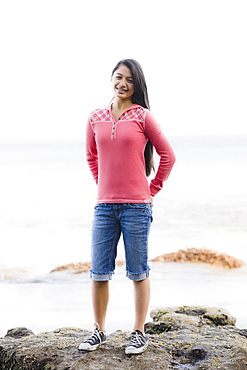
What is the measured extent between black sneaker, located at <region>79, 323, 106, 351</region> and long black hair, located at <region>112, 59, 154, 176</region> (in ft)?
2.98

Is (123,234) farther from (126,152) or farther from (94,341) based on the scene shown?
(94,341)

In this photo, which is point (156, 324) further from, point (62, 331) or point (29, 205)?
point (29, 205)

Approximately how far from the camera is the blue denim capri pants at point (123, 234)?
8.36ft

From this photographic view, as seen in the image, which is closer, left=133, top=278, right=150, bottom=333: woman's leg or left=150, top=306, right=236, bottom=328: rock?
left=133, top=278, right=150, bottom=333: woman's leg

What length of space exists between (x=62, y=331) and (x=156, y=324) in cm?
62

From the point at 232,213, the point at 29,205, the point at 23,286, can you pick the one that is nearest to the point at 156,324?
the point at 23,286

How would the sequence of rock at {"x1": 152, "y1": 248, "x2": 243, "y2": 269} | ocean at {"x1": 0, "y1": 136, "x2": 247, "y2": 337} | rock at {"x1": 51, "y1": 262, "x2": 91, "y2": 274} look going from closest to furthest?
ocean at {"x1": 0, "y1": 136, "x2": 247, "y2": 337} < rock at {"x1": 51, "y1": 262, "x2": 91, "y2": 274} < rock at {"x1": 152, "y1": 248, "x2": 243, "y2": 269}

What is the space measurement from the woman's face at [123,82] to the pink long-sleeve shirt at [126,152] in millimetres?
84

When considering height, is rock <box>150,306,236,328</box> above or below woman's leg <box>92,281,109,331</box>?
below

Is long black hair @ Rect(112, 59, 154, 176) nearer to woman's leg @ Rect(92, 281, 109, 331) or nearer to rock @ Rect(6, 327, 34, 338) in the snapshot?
woman's leg @ Rect(92, 281, 109, 331)

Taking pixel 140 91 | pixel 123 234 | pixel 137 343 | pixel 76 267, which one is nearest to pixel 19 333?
pixel 137 343

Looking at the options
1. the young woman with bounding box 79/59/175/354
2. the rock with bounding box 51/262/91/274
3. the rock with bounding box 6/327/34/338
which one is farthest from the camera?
the rock with bounding box 51/262/91/274

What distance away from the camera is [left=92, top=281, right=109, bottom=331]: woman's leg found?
2.68 metres

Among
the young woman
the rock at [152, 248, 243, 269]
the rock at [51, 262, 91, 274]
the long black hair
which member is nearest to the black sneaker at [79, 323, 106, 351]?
the young woman
